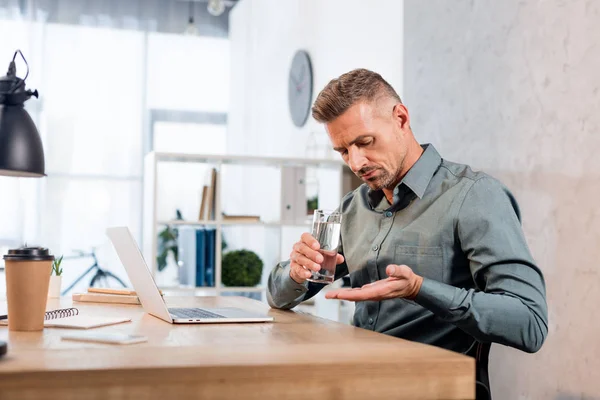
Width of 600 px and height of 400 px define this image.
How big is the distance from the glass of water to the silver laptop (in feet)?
0.51

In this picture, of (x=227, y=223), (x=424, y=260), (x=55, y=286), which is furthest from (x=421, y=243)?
(x=227, y=223)

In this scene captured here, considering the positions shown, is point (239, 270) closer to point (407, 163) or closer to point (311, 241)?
point (407, 163)

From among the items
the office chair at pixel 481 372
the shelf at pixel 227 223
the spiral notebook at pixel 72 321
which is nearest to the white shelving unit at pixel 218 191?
the shelf at pixel 227 223

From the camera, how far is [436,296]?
1.49 meters

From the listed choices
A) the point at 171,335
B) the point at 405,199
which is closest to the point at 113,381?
the point at 171,335

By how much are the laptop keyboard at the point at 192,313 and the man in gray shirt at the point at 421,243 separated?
21 centimetres

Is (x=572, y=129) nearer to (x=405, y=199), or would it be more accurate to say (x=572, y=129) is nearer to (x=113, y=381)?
(x=405, y=199)

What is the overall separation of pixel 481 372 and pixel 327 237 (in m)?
0.44

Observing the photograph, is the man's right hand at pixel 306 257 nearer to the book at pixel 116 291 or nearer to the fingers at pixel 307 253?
the fingers at pixel 307 253

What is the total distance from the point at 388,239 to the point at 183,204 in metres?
5.02

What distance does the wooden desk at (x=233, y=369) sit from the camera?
0.95 metres

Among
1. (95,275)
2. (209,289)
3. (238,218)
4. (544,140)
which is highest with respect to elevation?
(544,140)

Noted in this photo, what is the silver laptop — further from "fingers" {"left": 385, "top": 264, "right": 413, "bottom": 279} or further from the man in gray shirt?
"fingers" {"left": 385, "top": 264, "right": 413, "bottom": 279}

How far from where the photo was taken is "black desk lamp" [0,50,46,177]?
1.51 metres
